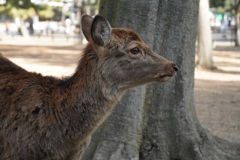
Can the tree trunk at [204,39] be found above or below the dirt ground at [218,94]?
above

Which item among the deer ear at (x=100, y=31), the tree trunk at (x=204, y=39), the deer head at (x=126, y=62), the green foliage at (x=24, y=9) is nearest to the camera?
the deer ear at (x=100, y=31)

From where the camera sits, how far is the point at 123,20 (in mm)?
6613

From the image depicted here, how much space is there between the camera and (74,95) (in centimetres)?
508

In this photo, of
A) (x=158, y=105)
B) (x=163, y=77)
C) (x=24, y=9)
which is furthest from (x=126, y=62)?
(x=24, y=9)

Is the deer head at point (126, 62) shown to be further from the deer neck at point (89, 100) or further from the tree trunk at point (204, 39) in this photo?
the tree trunk at point (204, 39)

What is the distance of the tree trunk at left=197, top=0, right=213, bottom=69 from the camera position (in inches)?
878

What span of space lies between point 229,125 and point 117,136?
195 inches

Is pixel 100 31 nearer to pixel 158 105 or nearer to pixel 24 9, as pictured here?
pixel 158 105

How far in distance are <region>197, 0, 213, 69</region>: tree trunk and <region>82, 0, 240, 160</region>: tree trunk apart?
15.8 metres

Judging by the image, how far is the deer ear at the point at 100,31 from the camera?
15.9 ft

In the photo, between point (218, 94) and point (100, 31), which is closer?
point (100, 31)

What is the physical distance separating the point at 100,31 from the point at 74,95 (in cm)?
81

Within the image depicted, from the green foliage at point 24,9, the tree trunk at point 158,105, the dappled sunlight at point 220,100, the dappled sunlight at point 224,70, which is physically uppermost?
the green foliage at point 24,9

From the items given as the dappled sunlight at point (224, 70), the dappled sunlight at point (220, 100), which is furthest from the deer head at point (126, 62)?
the dappled sunlight at point (224, 70)
